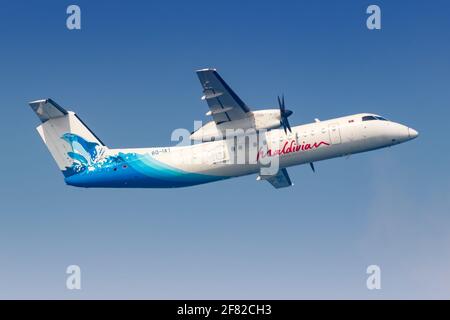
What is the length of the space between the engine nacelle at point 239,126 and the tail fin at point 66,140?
5.98 metres

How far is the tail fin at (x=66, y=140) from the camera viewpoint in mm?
36500

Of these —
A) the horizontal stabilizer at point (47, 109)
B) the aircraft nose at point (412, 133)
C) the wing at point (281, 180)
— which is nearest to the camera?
the aircraft nose at point (412, 133)

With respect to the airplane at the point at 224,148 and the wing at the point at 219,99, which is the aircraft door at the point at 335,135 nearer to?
the airplane at the point at 224,148

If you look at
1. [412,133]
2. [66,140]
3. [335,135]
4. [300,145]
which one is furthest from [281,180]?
[66,140]

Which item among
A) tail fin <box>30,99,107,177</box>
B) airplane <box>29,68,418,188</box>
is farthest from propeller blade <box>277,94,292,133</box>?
tail fin <box>30,99,107,177</box>

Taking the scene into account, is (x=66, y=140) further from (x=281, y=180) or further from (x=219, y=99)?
(x=281, y=180)

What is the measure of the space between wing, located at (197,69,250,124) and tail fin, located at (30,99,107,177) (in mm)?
7086

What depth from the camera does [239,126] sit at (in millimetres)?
35250

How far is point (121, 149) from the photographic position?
120 feet

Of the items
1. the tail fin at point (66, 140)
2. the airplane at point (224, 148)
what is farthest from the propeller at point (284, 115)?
the tail fin at point (66, 140)

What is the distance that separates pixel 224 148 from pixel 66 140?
360 inches

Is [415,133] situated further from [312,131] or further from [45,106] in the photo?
[45,106]
